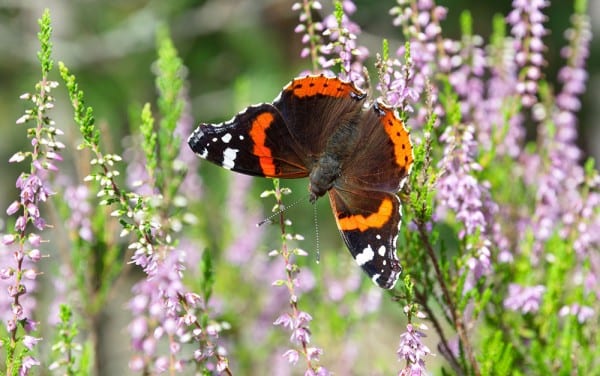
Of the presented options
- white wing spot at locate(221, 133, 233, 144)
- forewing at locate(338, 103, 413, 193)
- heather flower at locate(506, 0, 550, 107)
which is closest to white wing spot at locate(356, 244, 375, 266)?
forewing at locate(338, 103, 413, 193)

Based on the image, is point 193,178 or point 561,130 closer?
point 561,130

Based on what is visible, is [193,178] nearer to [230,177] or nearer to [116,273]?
[230,177]

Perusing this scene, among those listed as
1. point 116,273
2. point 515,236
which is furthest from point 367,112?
point 116,273

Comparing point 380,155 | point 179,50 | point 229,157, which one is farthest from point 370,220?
point 179,50

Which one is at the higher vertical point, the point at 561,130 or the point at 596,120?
the point at 596,120

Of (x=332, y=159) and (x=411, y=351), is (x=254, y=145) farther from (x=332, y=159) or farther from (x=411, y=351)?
(x=411, y=351)

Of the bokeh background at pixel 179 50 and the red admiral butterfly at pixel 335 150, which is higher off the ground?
the bokeh background at pixel 179 50

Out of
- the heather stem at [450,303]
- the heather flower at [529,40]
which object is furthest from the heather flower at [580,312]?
the heather flower at [529,40]

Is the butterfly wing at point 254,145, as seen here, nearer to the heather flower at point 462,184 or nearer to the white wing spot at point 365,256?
the white wing spot at point 365,256
